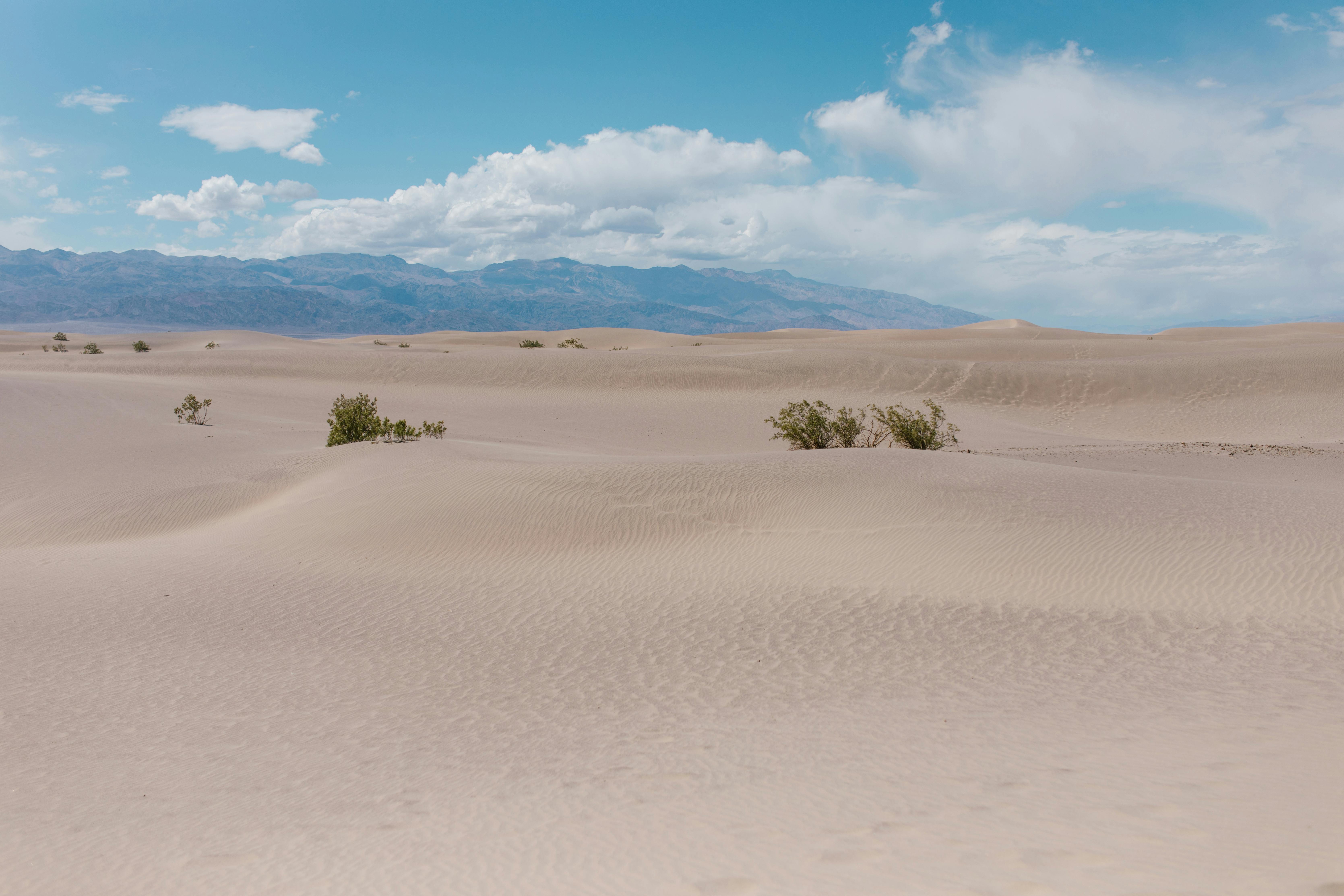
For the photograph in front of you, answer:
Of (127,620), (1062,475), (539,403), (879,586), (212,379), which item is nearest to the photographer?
(127,620)

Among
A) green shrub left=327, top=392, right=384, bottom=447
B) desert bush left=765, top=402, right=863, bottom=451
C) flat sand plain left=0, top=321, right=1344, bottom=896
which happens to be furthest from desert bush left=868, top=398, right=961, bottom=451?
green shrub left=327, top=392, right=384, bottom=447

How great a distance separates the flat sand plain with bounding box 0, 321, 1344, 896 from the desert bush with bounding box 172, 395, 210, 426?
9.06 feet

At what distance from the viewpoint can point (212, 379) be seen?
32.8 meters

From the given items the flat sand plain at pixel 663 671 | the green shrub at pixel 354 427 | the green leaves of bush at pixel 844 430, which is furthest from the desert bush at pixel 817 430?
the green shrub at pixel 354 427

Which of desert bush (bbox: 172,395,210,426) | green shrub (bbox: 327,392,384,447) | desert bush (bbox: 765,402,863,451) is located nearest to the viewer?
green shrub (bbox: 327,392,384,447)

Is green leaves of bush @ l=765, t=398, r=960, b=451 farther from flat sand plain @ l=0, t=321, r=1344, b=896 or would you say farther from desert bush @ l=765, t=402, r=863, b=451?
flat sand plain @ l=0, t=321, r=1344, b=896

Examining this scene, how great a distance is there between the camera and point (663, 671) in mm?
6980

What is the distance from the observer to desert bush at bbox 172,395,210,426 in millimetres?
20594

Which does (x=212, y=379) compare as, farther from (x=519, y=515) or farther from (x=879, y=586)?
(x=879, y=586)

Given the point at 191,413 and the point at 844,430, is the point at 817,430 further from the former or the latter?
the point at 191,413

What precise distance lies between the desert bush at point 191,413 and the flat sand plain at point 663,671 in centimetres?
276

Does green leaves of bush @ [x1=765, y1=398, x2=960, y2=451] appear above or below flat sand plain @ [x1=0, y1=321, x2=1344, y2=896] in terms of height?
above

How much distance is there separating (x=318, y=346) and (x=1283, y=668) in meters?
46.2

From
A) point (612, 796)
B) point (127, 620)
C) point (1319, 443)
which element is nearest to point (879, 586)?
point (612, 796)
